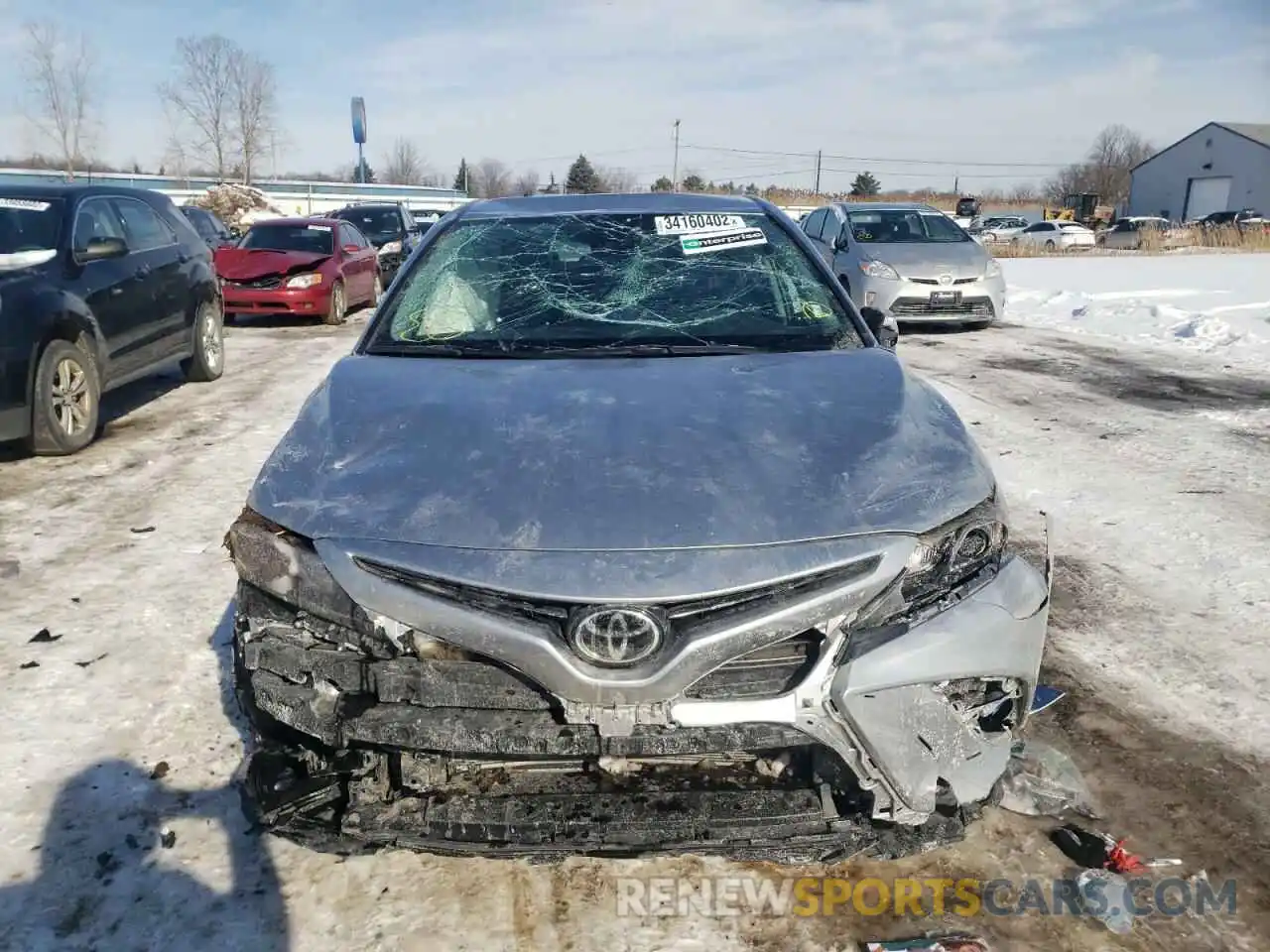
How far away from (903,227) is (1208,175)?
63729mm

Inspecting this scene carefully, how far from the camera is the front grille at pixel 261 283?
40.7 ft

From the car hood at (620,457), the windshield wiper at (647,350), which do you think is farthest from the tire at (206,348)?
the windshield wiper at (647,350)

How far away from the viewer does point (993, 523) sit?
7.38 feet

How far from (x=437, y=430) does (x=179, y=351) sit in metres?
6.62

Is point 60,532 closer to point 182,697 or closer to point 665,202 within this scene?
point 182,697

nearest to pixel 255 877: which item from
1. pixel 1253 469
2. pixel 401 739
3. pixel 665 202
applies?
pixel 401 739

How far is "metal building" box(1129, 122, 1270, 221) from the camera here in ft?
195

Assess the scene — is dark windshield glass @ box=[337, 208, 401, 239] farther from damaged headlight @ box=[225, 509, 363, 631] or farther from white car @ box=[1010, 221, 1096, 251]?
white car @ box=[1010, 221, 1096, 251]

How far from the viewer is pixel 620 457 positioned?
2281mm

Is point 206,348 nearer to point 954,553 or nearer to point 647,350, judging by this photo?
point 647,350

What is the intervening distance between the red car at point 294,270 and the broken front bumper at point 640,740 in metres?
11.2

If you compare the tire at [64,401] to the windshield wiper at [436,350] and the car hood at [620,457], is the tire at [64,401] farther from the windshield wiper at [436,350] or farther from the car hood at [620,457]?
the car hood at [620,457]

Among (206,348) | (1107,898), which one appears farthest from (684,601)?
(206,348)

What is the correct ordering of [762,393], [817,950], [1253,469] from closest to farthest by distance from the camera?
[817,950] < [762,393] < [1253,469]
